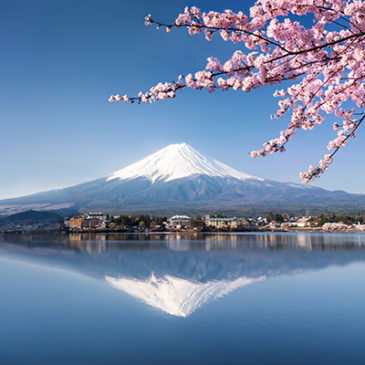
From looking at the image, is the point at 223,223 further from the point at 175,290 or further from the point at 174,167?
the point at 174,167

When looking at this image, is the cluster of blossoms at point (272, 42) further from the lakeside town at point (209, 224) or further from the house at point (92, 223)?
the house at point (92, 223)

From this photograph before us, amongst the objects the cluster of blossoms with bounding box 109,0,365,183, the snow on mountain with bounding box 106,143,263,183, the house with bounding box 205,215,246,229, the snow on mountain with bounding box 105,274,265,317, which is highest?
the snow on mountain with bounding box 106,143,263,183

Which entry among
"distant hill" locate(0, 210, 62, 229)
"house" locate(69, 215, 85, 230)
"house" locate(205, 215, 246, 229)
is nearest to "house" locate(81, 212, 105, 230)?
"house" locate(69, 215, 85, 230)

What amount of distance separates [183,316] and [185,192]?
10610 cm

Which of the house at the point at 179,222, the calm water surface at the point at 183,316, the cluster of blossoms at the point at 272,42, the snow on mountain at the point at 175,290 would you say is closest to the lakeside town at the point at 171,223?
the house at the point at 179,222

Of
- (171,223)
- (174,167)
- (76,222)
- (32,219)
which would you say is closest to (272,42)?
(171,223)

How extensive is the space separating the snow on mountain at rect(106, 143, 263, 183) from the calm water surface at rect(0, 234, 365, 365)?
4308 inches

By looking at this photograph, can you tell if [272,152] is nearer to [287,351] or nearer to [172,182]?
[287,351]

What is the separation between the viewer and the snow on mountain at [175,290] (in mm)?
6977

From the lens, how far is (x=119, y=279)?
33.8 ft

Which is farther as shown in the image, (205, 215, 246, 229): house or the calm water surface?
(205, 215, 246, 229): house

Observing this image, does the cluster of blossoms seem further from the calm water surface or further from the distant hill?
the distant hill

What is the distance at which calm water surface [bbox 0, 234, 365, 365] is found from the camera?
4.47 m

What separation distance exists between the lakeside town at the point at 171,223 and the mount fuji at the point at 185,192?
11925 millimetres
